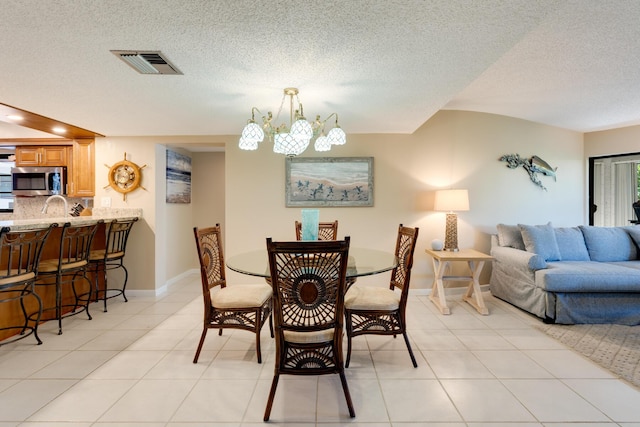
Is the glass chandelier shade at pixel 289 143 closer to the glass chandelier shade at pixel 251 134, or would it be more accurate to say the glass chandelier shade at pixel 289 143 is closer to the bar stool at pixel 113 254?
the glass chandelier shade at pixel 251 134

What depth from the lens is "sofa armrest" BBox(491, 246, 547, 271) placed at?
121 inches

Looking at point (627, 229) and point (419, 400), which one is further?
point (627, 229)

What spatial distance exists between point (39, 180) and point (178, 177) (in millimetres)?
1693

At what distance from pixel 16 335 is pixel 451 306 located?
14.0 ft

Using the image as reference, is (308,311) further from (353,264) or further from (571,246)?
(571,246)

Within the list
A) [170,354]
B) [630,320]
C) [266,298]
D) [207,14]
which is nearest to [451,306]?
[630,320]

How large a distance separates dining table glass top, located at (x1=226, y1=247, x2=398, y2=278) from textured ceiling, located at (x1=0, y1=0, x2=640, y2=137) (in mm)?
1352

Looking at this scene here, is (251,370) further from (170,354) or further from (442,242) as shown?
(442,242)

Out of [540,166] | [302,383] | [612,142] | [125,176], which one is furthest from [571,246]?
[125,176]

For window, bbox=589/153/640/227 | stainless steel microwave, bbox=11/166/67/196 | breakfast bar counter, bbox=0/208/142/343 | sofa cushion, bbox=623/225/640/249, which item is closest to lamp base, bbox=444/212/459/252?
sofa cushion, bbox=623/225/640/249

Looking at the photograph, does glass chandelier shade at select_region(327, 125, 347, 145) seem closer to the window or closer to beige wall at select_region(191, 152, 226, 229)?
beige wall at select_region(191, 152, 226, 229)

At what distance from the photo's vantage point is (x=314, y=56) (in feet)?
6.23

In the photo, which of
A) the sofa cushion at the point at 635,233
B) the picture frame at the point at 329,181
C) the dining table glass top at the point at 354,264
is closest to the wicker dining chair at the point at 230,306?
the dining table glass top at the point at 354,264

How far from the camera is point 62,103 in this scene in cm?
274
